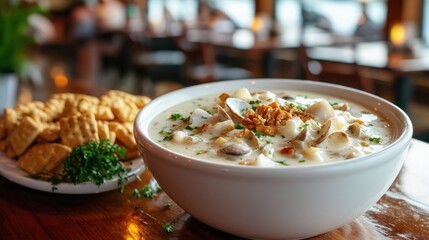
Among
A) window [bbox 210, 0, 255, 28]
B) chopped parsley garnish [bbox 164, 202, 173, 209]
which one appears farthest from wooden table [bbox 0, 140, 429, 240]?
window [bbox 210, 0, 255, 28]

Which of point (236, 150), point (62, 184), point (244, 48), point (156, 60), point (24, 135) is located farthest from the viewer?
point (156, 60)

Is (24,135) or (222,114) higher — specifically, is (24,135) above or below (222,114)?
below

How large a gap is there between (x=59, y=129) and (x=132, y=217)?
1.17 ft

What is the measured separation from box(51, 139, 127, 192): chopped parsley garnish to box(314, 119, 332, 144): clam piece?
481 mm

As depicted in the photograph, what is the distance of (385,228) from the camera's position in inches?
38.5

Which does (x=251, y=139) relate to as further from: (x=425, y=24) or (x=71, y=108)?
(x=425, y=24)

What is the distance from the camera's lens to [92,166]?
116 centimetres

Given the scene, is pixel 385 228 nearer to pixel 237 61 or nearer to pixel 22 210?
pixel 22 210

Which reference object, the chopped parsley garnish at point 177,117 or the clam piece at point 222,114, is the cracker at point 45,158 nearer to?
the chopped parsley garnish at point 177,117

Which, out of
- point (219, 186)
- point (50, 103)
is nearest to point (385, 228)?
point (219, 186)

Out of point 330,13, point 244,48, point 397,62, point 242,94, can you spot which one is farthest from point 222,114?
point 330,13

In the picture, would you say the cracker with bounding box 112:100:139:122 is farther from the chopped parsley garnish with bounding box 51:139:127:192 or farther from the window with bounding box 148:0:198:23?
the window with bounding box 148:0:198:23

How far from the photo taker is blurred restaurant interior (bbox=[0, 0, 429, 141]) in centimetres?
380

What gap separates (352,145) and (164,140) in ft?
1.25
